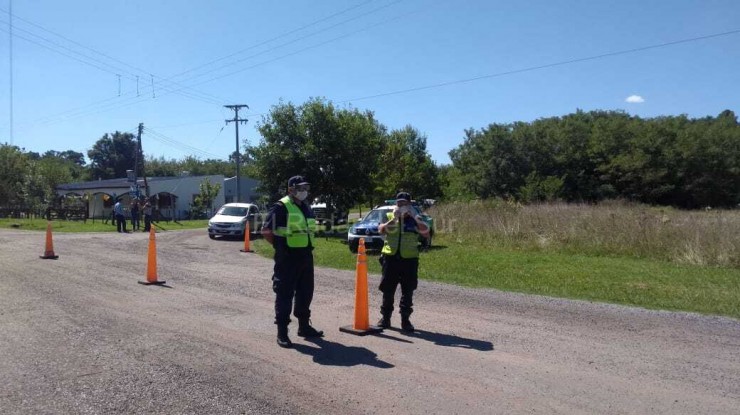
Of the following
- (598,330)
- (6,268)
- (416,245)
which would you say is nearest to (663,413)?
(598,330)

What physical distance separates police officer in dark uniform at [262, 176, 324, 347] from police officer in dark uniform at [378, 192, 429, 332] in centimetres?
124

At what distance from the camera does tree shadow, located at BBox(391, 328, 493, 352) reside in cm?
729

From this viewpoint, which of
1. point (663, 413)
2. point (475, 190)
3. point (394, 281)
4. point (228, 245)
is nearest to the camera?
point (663, 413)

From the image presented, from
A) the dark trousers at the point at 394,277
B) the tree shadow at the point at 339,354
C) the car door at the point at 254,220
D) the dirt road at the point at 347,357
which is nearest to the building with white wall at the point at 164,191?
the car door at the point at 254,220

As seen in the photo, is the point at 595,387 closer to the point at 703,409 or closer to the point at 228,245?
the point at 703,409

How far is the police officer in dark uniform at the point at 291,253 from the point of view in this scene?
284 inches

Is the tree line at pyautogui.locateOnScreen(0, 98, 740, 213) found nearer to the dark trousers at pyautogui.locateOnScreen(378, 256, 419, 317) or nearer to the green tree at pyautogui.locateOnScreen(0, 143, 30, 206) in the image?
the green tree at pyautogui.locateOnScreen(0, 143, 30, 206)

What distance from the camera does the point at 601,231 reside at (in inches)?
827

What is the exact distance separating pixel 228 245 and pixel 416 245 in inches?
637

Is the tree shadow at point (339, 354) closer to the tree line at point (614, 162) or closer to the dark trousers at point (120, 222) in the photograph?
the dark trousers at point (120, 222)

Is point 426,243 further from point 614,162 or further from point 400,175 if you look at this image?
point 614,162

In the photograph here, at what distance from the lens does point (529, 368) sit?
250 inches

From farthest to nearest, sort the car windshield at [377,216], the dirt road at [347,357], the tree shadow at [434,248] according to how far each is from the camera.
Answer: the tree shadow at [434,248] < the car windshield at [377,216] < the dirt road at [347,357]

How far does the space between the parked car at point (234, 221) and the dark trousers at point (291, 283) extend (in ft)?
64.5
